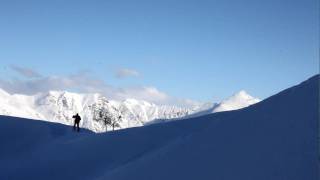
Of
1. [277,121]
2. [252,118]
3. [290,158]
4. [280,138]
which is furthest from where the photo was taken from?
[252,118]

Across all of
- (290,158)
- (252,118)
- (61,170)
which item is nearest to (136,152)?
(61,170)

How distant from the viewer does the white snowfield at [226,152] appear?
1268cm

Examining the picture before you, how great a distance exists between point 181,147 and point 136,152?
21.6 feet

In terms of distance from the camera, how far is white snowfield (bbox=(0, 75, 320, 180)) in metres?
12.7

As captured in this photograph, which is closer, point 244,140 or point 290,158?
point 290,158

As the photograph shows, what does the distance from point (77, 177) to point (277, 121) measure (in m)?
10.4

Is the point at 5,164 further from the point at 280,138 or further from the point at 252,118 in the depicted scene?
the point at 280,138

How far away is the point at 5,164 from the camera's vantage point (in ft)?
79.6

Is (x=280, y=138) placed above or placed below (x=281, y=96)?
below

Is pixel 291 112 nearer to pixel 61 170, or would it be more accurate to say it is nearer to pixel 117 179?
pixel 117 179

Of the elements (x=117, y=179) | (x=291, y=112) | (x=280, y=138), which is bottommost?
(x=117, y=179)

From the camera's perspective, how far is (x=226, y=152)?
14.3 metres

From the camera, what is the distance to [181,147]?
632 inches

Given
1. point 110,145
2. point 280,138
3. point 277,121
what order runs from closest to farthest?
1. point 280,138
2. point 277,121
3. point 110,145
